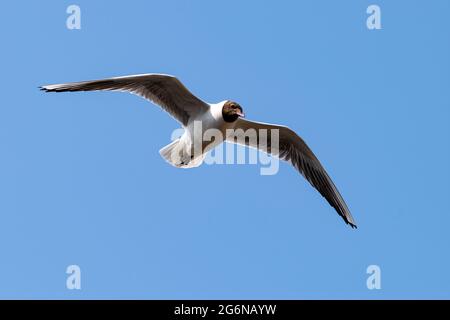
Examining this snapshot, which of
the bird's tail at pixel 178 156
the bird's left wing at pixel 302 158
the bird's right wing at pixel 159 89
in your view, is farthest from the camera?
the bird's left wing at pixel 302 158

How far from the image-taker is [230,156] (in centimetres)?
825

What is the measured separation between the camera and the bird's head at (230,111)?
7.44 metres

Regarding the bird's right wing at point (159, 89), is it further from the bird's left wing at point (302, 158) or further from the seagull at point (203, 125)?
the bird's left wing at point (302, 158)

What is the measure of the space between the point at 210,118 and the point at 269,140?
3.45 feet

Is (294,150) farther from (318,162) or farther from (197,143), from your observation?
(197,143)

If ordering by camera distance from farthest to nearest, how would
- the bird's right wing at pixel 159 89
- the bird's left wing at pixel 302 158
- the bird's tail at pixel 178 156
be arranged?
the bird's left wing at pixel 302 158, the bird's tail at pixel 178 156, the bird's right wing at pixel 159 89

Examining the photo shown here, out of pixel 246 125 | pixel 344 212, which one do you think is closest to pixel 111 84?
pixel 246 125

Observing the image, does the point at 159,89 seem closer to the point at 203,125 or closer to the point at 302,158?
the point at 203,125

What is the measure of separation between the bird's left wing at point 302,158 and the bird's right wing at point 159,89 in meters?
0.76

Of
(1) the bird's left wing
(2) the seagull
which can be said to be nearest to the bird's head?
(2) the seagull

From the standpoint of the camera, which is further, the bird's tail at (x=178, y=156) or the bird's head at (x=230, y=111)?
the bird's tail at (x=178, y=156)

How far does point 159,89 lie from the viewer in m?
7.68

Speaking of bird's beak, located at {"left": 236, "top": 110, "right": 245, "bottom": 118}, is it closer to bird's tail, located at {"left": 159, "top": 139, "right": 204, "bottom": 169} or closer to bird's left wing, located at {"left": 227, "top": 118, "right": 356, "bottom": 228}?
bird's tail, located at {"left": 159, "top": 139, "right": 204, "bottom": 169}

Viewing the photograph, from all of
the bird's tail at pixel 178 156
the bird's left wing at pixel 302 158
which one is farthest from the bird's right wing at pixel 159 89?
the bird's left wing at pixel 302 158
